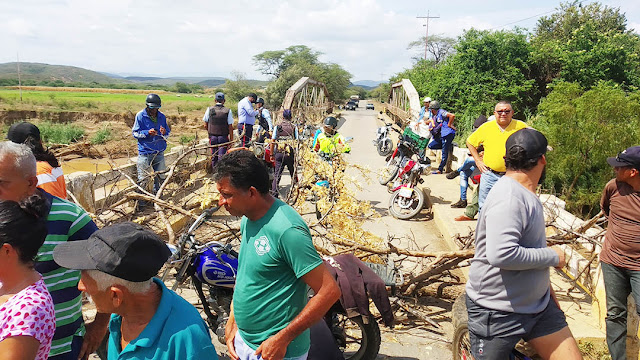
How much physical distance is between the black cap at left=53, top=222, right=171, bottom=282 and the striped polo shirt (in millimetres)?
786

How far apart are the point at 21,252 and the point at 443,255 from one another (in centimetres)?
357

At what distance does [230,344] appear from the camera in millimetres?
2551

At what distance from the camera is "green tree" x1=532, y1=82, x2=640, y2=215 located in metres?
7.19

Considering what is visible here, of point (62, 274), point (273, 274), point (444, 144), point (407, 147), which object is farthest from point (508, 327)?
point (444, 144)

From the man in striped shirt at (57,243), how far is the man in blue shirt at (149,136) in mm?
4677

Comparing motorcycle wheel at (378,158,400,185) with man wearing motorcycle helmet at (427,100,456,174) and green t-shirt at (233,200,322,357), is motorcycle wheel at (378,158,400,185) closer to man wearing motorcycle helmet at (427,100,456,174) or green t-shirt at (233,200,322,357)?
man wearing motorcycle helmet at (427,100,456,174)

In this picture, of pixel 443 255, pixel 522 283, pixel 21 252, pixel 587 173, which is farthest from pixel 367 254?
pixel 587 173

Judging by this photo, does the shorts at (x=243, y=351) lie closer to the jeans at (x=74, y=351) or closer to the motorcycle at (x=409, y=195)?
the jeans at (x=74, y=351)

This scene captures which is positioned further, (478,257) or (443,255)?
(443,255)

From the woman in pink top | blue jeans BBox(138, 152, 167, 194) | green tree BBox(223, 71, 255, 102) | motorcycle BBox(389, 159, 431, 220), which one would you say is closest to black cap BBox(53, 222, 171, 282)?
the woman in pink top

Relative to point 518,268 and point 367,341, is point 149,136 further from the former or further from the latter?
point 518,268

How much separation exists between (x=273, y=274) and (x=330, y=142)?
546 centimetres

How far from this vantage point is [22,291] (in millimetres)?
1888

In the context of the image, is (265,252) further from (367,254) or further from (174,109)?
(174,109)
